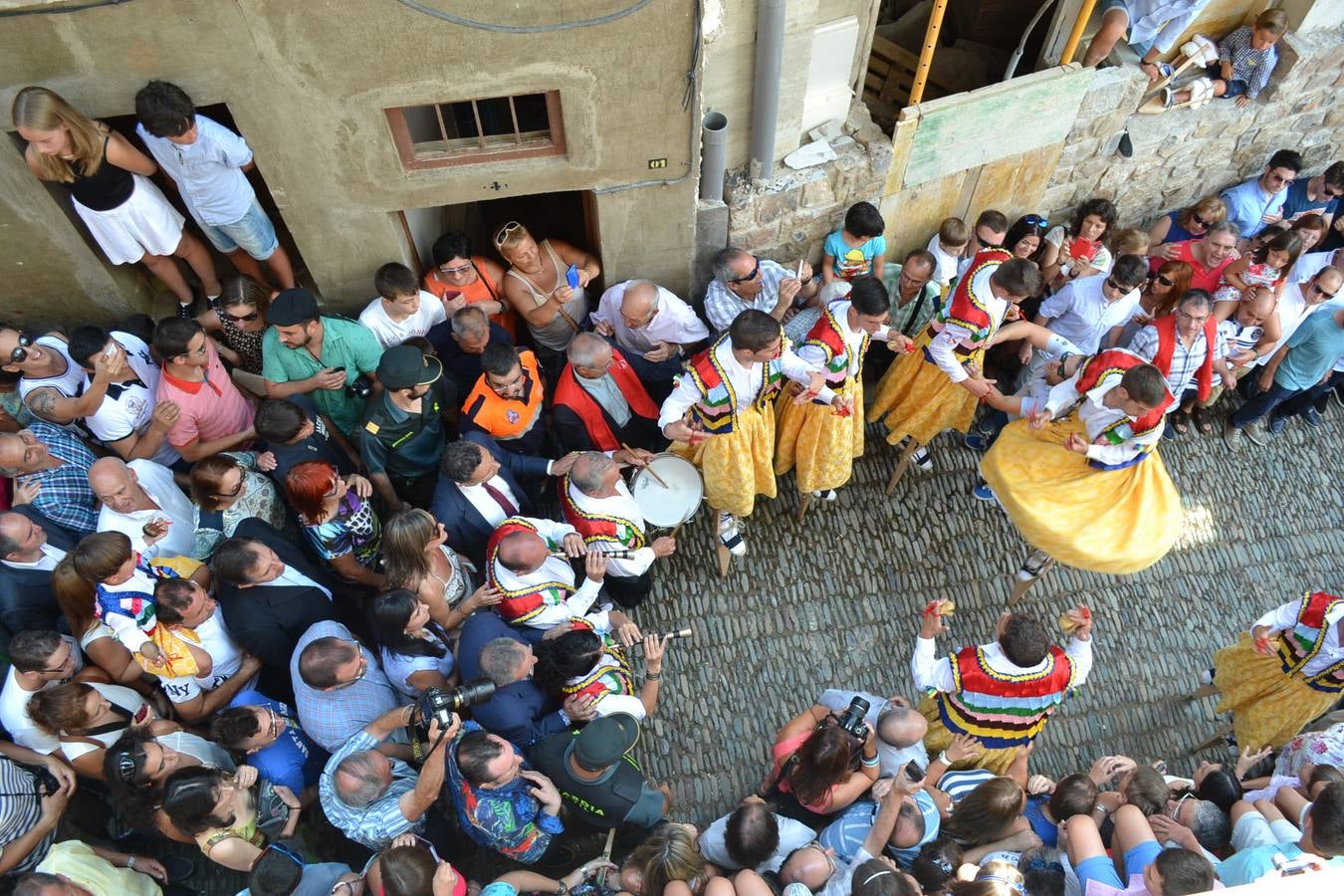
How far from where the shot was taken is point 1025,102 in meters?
6.46

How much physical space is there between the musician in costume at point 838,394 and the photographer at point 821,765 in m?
1.66

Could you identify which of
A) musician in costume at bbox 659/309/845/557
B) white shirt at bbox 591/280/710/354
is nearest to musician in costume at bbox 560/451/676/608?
musician in costume at bbox 659/309/845/557

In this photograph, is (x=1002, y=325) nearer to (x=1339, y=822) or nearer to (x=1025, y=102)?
(x=1025, y=102)

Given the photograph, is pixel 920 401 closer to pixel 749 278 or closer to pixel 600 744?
pixel 749 278

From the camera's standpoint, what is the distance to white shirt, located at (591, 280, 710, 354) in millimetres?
6152

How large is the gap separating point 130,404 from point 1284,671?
6.68 m

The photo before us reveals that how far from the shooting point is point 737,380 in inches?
217

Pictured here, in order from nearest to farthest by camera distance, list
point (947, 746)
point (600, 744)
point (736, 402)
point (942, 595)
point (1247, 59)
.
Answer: point (600, 744) < point (947, 746) < point (736, 402) < point (942, 595) < point (1247, 59)

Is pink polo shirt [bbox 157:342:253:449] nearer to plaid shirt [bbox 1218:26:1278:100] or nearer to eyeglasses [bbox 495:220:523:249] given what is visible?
eyeglasses [bbox 495:220:523:249]

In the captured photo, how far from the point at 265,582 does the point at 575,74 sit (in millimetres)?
3123

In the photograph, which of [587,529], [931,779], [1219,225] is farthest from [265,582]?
[1219,225]

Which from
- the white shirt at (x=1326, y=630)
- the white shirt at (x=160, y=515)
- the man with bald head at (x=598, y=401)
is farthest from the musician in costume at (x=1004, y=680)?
the white shirt at (x=160, y=515)

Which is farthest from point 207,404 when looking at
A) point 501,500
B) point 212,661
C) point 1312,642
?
point 1312,642

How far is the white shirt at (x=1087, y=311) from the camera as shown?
6.36m
